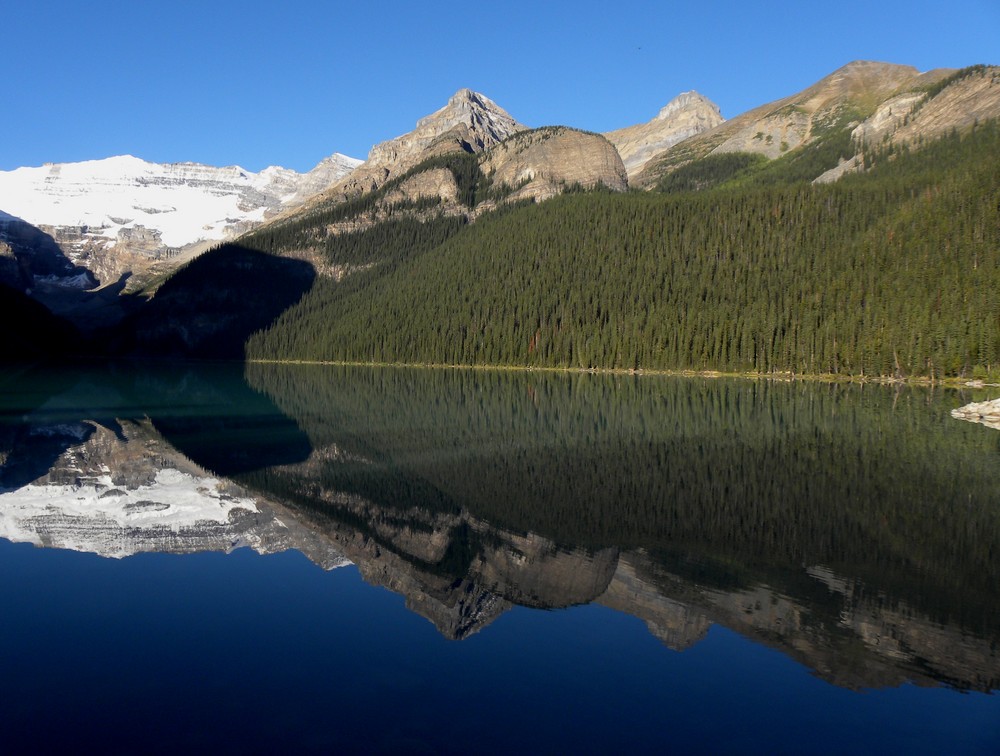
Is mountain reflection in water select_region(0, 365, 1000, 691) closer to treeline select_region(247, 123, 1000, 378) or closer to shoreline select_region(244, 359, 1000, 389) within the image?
shoreline select_region(244, 359, 1000, 389)

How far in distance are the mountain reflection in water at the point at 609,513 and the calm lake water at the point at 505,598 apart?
0.43 feet

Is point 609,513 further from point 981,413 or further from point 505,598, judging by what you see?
point 981,413

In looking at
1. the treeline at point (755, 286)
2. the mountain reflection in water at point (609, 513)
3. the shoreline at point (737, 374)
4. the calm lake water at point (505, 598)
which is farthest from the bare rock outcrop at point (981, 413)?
the treeline at point (755, 286)

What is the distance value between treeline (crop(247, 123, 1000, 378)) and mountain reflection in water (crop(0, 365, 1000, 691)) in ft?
210

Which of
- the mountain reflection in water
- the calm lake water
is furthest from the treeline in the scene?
the calm lake water

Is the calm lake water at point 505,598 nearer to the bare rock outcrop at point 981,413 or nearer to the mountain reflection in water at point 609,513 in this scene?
the mountain reflection in water at point 609,513

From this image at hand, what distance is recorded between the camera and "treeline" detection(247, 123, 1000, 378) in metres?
115

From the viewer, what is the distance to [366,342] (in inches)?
7598

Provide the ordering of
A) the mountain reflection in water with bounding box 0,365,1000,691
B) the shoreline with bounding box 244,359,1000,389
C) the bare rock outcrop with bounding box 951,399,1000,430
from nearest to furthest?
the mountain reflection in water with bounding box 0,365,1000,691, the bare rock outcrop with bounding box 951,399,1000,430, the shoreline with bounding box 244,359,1000,389

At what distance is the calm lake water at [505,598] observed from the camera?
13508mm

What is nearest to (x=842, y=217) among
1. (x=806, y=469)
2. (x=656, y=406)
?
(x=656, y=406)

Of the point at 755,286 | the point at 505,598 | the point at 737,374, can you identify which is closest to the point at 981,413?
the point at 505,598

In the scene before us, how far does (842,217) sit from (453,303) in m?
91.8

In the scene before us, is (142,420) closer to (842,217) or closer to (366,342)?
(366,342)
